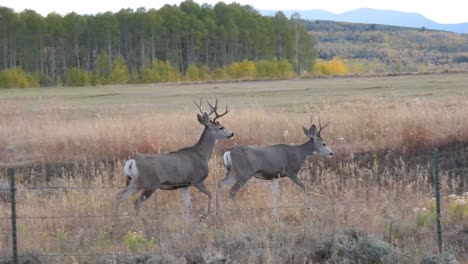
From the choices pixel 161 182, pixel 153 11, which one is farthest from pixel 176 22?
pixel 161 182

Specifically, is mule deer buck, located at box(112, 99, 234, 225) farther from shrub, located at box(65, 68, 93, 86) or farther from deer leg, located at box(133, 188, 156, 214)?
shrub, located at box(65, 68, 93, 86)

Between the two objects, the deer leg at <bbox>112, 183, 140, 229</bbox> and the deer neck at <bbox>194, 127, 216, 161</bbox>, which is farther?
the deer neck at <bbox>194, 127, 216, 161</bbox>

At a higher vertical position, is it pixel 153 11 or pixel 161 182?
pixel 153 11

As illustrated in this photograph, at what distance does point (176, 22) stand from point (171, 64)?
5784mm

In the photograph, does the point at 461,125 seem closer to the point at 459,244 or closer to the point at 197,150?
the point at 197,150

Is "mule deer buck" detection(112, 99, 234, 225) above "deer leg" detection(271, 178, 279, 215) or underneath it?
above

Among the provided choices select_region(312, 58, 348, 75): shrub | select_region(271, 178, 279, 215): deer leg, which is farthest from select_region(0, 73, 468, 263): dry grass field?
select_region(312, 58, 348, 75): shrub

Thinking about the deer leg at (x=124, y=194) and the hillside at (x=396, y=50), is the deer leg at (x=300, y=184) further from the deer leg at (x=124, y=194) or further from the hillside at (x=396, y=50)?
the hillside at (x=396, y=50)

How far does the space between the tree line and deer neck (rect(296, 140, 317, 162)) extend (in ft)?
268

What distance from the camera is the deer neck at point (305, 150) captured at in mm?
15314

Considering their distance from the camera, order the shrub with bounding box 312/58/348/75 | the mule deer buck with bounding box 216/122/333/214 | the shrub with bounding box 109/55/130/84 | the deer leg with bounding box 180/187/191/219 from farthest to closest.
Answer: the shrub with bounding box 312/58/348/75
the shrub with bounding box 109/55/130/84
the mule deer buck with bounding box 216/122/333/214
the deer leg with bounding box 180/187/191/219

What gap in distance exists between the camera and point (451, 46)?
178 m

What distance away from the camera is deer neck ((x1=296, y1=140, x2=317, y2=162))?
603 inches

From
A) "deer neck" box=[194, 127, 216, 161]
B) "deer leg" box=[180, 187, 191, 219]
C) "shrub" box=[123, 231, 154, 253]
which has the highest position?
"deer neck" box=[194, 127, 216, 161]
